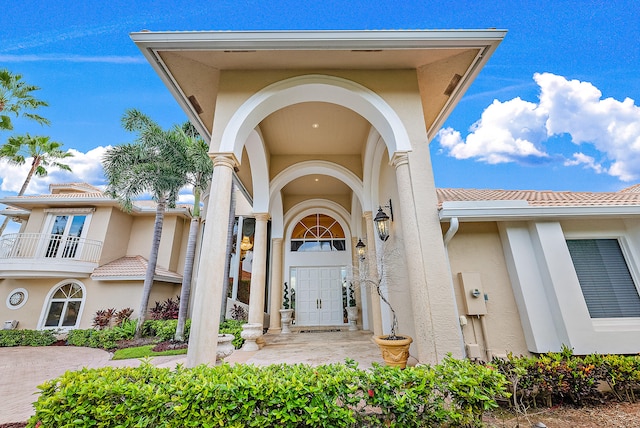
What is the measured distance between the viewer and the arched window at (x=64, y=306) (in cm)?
1080

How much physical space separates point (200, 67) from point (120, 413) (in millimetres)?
5268

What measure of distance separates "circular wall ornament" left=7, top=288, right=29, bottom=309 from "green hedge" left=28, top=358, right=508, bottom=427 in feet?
45.0

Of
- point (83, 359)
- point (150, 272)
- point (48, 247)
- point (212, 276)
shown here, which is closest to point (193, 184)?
point (150, 272)

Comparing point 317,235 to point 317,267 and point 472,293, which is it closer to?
point 317,267

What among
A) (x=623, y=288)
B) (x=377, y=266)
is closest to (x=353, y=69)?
(x=377, y=266)

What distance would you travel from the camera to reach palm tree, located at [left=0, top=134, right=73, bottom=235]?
11.6 metres

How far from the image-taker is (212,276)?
3.73 metres

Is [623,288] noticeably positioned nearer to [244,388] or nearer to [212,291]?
[244,388]

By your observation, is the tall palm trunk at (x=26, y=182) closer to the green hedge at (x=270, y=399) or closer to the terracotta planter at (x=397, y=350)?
the green hedge at (x=270, y=399)

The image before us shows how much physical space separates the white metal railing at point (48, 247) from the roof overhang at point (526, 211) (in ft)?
49.4

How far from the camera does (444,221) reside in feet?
13.1

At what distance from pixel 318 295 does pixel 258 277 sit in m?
4.46

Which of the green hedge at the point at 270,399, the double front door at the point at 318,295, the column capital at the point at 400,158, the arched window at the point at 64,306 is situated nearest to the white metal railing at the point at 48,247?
the arched window at the point at 64,306

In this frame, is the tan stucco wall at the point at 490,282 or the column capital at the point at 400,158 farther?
the column capital at the point at 400,158
